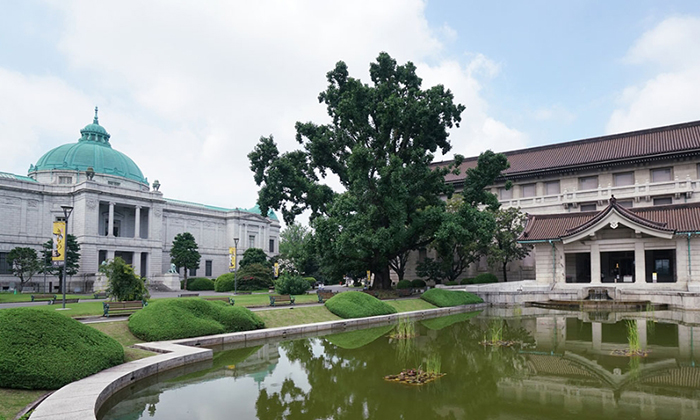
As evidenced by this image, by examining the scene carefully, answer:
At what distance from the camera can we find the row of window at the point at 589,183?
135 ft

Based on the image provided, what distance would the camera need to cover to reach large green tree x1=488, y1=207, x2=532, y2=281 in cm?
4059

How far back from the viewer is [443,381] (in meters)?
10.9

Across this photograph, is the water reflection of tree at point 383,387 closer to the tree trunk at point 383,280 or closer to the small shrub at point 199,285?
the tree trunk at point 383,280

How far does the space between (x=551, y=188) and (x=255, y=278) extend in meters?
31.0

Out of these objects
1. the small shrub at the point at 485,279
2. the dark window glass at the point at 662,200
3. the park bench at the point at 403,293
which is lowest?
the park bench at the point at 403,293

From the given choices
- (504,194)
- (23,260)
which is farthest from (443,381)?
(23,260)

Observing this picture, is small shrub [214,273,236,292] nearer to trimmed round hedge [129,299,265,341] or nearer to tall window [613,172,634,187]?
trimmed round hedge [129,299,265,341]

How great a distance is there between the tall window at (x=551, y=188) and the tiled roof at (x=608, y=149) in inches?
64.8

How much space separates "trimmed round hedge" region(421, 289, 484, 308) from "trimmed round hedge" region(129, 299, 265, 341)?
14367 mm

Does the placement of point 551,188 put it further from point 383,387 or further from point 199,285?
point 383,387

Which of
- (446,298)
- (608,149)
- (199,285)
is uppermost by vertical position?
(608,149)

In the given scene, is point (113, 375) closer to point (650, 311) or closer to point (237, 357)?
point (237, 357)

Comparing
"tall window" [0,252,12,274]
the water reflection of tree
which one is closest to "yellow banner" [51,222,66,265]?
the water reflection of tree

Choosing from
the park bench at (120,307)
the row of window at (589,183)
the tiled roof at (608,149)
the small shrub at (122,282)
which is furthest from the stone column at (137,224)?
the park bench at (120,307)
